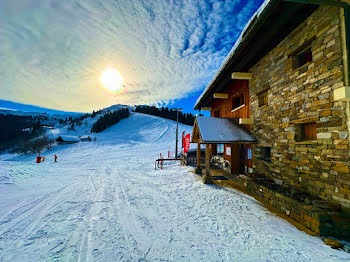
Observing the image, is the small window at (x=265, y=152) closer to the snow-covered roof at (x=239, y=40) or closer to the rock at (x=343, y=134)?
the rock at (x=343, y=134)

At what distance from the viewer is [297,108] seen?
5.23m

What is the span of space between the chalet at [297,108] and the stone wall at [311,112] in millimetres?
24

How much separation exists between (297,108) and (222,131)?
10.7ft

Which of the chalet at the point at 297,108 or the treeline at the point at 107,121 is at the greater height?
the treeline at the point at 107,121

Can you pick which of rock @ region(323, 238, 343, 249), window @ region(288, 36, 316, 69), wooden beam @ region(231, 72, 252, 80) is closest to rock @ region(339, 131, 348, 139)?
rock @ region(323, 238, 343, 249)

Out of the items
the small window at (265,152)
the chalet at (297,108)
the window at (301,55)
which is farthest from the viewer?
the small window at (265,152)

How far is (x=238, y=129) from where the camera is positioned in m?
8.20

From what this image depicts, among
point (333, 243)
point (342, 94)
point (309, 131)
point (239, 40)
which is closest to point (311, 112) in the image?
point (309, 131)

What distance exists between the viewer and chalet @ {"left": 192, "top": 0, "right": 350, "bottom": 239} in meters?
3.90

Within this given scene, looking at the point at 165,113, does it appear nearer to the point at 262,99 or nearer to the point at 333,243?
the point at 262,99

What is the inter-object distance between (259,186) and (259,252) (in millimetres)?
3379

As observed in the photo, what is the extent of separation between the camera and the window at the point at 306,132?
490 cm

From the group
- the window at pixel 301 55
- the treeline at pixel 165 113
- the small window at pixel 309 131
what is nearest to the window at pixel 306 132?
the small window at pixel 309 131

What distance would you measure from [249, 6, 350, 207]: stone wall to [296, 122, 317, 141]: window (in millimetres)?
95
